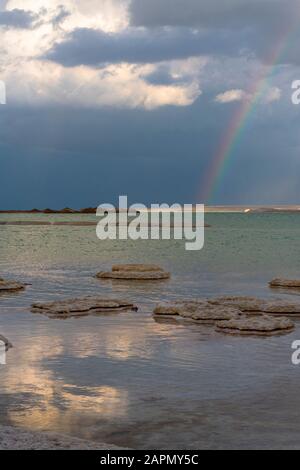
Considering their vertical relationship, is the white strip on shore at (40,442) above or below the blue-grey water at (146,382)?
below

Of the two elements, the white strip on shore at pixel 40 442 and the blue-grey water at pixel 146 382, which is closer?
the white strip on shore at pixel 40 442

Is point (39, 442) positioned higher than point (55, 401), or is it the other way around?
point (55, 401)

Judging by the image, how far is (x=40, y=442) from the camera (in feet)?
31.8

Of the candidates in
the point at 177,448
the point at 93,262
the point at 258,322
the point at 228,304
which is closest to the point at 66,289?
the point at 228,304

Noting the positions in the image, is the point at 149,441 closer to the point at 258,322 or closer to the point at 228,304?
the point at 258,322

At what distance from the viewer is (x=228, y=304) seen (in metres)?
25.1

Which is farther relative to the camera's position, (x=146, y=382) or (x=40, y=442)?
(x=146, y=382)

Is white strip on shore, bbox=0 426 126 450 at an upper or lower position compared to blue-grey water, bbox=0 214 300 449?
lower

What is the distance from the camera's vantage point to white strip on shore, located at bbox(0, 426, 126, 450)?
31.2ft

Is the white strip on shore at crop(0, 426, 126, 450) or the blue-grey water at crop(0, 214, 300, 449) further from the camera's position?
the blue-grey water at crop(0, 214, 300, 449)

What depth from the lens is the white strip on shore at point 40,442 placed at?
31.2 ft

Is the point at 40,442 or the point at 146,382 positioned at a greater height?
the point at 146,382

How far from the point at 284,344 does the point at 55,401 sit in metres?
8.07

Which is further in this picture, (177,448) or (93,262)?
(93,262)
